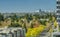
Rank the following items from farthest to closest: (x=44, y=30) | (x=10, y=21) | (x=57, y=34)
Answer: (x=10, y=21) < (x=44, y=30) < (x=57, y=34)

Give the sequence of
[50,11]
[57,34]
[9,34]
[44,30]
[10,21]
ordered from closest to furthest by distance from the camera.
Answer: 1. [9,34]
2. [57,34]
3. [44,30]
4. [10,21]
5. [50,11]

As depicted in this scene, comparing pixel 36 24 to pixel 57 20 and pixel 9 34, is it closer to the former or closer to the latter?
pixel 57 20

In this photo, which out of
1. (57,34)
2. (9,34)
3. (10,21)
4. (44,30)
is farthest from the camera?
(10,21)

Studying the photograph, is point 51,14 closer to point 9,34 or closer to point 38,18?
point 38,18

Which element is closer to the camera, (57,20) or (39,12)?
(57,20)

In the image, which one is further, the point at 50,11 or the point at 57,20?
the point at 50,11

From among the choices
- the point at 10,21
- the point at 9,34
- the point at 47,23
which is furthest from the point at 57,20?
the point at 9,34

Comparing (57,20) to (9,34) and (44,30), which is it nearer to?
(44,30)

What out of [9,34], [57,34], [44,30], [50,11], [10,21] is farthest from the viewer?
[50,11]

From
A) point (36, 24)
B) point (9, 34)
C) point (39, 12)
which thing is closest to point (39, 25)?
point (36, 24)
